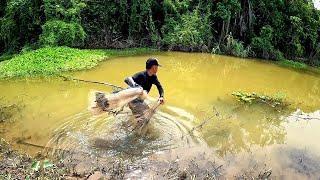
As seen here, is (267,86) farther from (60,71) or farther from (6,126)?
(6,126)

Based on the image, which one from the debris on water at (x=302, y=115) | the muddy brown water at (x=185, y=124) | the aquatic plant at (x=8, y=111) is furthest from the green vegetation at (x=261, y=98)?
the aquatic plant at (x=8, y=111)

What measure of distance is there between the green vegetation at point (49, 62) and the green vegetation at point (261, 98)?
4766 millimetres

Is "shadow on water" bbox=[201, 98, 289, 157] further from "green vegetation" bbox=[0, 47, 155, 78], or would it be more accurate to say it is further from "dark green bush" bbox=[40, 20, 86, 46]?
"dark green bush" bbox=[40, 20, 86, 46]

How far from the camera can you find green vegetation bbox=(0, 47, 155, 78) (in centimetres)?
1165

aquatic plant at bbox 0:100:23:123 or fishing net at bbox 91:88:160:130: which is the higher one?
fishing net at bbox 91:88:160:130

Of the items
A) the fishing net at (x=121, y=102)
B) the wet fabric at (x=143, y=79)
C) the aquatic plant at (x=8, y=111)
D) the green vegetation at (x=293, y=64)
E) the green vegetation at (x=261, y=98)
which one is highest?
the wet fabric at (x=143, y=79)

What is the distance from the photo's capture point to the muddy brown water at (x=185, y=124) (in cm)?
707

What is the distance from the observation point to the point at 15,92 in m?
9.92

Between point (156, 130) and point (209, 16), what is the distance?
1018cm

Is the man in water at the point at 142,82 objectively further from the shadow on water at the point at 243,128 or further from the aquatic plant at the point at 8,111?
the aquatic plant at the point at 8,111

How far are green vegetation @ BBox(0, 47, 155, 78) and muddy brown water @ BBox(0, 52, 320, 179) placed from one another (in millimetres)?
527

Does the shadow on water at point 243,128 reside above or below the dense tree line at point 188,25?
below

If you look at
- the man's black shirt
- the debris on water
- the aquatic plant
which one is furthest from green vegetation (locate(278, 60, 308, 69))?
the aquatic plant

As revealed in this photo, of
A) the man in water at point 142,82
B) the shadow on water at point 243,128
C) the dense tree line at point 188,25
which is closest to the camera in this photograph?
the man in water at point 142,82
